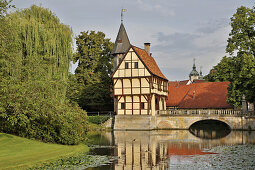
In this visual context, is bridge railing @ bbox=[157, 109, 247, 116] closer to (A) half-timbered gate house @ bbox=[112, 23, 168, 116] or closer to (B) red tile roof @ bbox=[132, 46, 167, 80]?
(A) half-timbered gate house @ bbox=[112, 23, 168, 116]

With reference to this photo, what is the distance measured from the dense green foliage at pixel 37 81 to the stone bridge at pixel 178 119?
1535cm

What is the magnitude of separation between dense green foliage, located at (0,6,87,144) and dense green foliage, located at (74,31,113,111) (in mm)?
20397

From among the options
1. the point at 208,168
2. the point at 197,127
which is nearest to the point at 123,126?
the point at 197,127

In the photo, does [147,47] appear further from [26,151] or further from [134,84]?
[26,151]

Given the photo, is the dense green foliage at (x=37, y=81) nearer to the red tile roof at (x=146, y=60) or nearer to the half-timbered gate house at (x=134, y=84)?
the half-timbered gate house at (x=134, y=84)

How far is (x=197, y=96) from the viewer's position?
162 ft

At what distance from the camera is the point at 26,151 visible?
18281 mm

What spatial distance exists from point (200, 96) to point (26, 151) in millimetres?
34576

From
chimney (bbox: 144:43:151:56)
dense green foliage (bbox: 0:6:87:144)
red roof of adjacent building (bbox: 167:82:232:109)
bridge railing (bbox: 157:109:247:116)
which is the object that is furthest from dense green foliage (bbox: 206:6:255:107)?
dense green foliage (bbox: 0:6:87:144)

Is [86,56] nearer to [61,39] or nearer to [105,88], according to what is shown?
[105,88]

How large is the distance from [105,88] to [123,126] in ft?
31.8

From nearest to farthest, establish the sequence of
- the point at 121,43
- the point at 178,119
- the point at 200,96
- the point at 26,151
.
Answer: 1. the point at 26,151
2. the point at 178,119
3. the point at 200,96
4. the point at 121,43

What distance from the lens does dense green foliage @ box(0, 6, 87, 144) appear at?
18.6 m

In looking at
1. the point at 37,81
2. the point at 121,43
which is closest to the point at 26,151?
the point at 37,81
